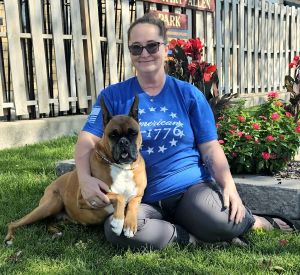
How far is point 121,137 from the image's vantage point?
3.16 m

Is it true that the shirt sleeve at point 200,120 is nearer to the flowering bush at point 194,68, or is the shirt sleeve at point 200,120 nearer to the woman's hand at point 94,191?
the woman's hand at point 94,191

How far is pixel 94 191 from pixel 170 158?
630 mm

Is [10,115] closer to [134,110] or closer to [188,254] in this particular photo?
[134,110]

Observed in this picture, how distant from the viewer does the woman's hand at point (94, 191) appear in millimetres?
3182

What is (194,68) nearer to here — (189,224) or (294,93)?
(294,93)

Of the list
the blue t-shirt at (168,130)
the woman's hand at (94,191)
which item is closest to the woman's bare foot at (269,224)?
the blue t-shirt at (168,130)

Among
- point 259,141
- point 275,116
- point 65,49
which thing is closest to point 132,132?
point 259,141

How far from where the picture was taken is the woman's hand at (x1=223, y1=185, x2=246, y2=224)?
3.28 metres

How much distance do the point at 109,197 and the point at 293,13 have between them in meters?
12.2

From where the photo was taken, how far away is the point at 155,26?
11.3 feet

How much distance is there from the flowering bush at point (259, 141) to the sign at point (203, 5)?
5693 millimetres

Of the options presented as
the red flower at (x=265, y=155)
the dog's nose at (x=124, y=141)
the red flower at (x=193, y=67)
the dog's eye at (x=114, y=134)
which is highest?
the red flower at (x=193, y=67)

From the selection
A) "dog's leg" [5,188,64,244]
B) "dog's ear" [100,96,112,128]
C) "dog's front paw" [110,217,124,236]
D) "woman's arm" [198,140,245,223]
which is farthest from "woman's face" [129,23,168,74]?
"dog's leg" [5,188,64,244]

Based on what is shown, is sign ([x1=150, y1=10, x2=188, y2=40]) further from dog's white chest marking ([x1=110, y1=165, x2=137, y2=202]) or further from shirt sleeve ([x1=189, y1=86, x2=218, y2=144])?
dog's white chest marking ([x1=110, y1=165, x2=137, y2=202])
